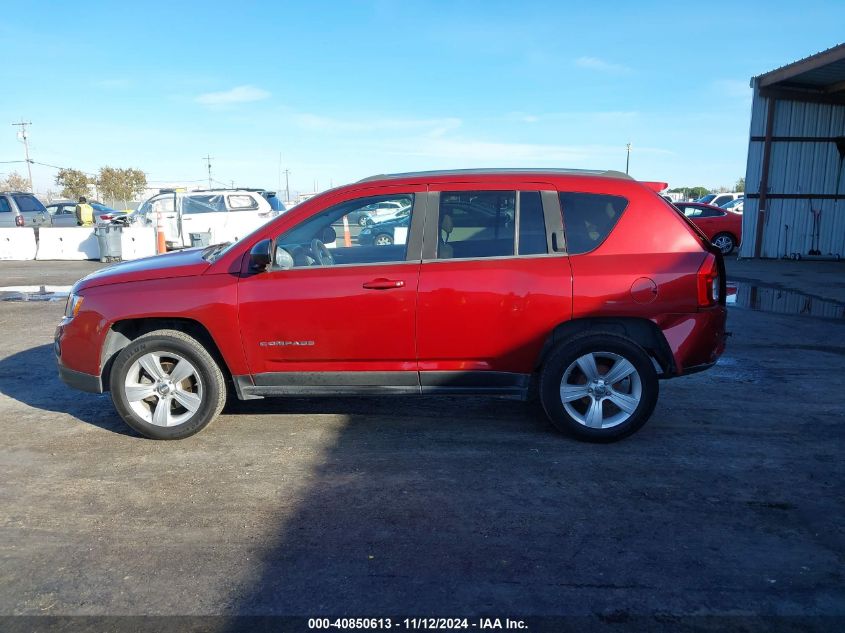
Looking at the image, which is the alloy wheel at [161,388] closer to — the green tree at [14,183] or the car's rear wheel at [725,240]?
the car's rear wheel at [725,240]

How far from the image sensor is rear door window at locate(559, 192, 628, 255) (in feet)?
14.7

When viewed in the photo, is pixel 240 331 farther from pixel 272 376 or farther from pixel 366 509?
pixel 366 509

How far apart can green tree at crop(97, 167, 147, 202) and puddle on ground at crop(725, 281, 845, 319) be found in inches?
2769

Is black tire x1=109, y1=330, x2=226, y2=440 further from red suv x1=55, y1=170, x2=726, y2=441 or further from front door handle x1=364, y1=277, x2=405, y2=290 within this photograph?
front door handle x1=364, y1=277, x2=405, y2=290

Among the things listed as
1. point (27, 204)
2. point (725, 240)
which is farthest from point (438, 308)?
point (27, 204)

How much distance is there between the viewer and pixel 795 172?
17.9m

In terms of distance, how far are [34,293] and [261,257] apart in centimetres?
934

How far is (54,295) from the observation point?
37.4 ft

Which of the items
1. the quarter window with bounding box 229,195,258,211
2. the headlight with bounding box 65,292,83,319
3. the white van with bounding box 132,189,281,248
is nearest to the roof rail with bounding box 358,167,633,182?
the headlight with bounding box 65,292,83,319

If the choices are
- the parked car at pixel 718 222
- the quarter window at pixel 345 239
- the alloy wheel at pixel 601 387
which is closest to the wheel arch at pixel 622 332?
the alloy wheel at pixel 601 387

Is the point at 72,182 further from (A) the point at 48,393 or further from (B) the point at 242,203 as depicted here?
(A) the point at 48,393

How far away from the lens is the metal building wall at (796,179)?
17.6m

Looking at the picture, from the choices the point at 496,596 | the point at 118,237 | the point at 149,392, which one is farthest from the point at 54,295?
the point at 496,596

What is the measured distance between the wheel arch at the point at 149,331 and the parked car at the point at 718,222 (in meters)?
16.7
